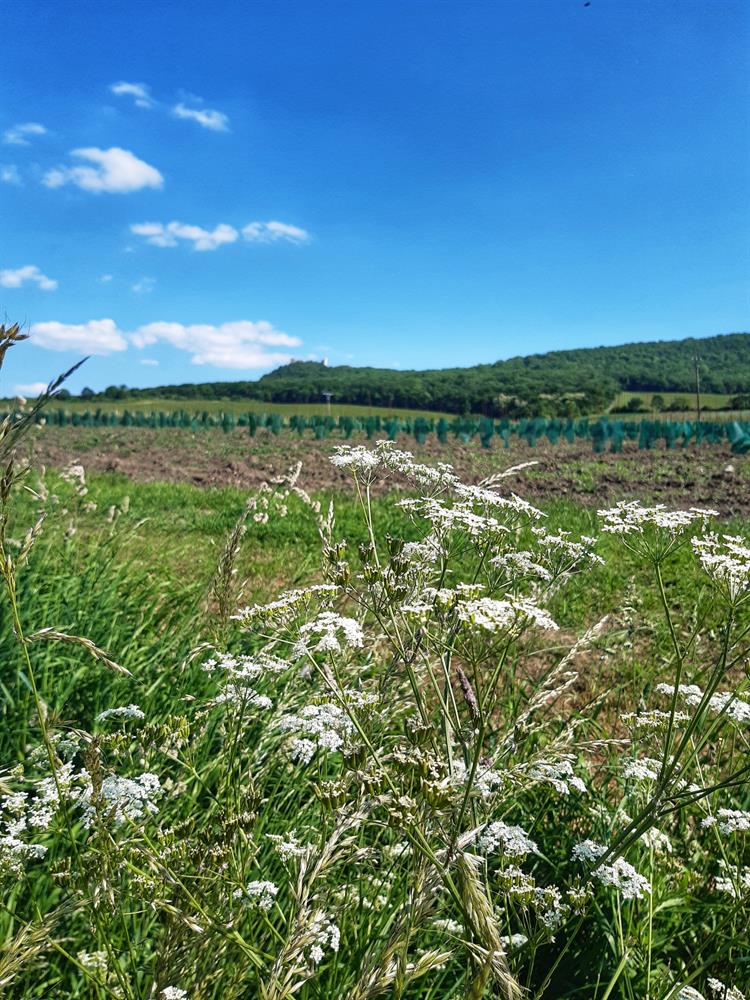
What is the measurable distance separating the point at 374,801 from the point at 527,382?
337 ft

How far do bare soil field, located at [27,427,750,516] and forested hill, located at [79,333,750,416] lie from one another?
57.6m

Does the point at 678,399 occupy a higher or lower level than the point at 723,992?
higher

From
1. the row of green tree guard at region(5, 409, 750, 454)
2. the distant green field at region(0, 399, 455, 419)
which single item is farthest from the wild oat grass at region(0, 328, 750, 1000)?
the distant green field at region(0, 399, 455, 419)

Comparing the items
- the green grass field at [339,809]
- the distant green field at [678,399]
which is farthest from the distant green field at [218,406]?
the green grass field at [339,809]

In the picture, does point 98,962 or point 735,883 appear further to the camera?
point 735,883

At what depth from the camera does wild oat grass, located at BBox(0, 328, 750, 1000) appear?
4.45 ft

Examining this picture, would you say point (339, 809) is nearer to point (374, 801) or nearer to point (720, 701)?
point (374, 801)

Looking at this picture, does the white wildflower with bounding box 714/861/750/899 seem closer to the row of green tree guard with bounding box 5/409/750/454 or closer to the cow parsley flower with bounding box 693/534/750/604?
the cow parsley flower with bounding box 693/534/750/604

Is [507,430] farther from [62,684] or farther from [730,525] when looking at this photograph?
[62,684]

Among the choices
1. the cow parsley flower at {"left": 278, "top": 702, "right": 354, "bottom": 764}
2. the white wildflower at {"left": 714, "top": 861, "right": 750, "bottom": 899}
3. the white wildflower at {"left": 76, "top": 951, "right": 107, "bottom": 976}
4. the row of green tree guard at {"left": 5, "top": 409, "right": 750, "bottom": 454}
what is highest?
the row of green tree guard at {"left": 5, "top": 409, "right": 750, "bottom": 454}

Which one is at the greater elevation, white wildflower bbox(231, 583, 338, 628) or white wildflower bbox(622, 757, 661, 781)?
white wildflower bbox(231, 583, 338, 628)

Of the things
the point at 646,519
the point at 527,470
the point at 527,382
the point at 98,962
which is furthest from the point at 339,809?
the point at 527,382

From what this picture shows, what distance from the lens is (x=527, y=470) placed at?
17141 millimetres

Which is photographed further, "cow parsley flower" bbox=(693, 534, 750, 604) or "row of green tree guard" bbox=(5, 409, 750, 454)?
"row of green tree guard" bbox=(5, 409, 750, 454)
